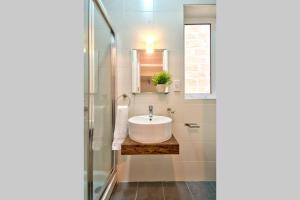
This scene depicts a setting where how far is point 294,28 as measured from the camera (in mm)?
436

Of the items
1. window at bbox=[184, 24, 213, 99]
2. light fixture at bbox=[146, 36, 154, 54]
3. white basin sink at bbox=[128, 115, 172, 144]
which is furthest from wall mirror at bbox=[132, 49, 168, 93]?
white basin sink at bbox=[128, 115, 172, 144]

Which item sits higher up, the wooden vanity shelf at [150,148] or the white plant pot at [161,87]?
the white plant pot at [161,87]

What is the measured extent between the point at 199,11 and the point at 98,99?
69.4 inches

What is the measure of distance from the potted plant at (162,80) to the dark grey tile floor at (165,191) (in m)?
1.12

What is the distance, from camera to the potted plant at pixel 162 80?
2.23 m

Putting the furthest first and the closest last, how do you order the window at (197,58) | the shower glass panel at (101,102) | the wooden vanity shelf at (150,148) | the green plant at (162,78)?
the window at (197,58)
the green plant at (162,78)
the wooden vanity shelf at (150,148)
the shower glass panel at (101,102)

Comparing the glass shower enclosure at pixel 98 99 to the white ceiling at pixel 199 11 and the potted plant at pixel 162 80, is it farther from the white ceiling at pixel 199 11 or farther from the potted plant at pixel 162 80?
the white ceiling at pixel 199 11

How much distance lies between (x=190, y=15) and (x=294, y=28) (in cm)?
230

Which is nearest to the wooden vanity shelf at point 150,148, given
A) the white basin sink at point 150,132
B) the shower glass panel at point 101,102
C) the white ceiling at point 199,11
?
the white basin sink at point 150,132

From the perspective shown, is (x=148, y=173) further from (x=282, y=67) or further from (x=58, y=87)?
(x=282, y=67)

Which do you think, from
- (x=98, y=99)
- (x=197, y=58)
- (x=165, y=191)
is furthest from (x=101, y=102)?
(x=197, y=58)

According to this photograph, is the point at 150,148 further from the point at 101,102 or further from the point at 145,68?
the point at 145,68

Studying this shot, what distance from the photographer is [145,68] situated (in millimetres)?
2334

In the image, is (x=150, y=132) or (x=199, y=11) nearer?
(x=150, y=132)
